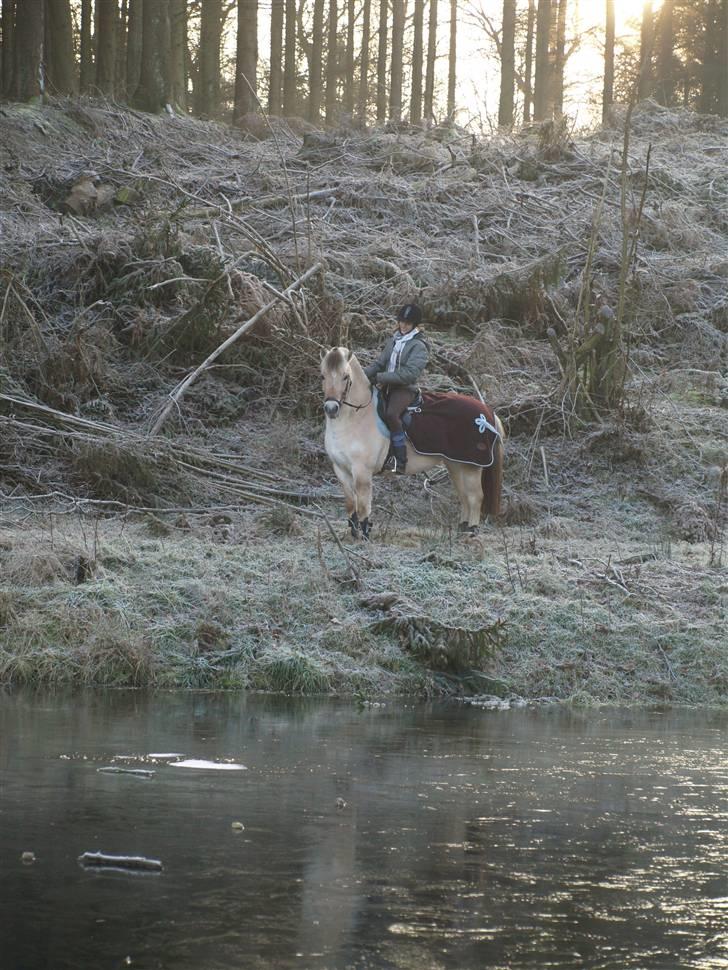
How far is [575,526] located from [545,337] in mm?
6174

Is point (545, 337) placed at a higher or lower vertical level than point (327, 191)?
lower

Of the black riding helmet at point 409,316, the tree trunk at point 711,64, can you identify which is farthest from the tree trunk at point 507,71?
the black riding helmet at point 409,316

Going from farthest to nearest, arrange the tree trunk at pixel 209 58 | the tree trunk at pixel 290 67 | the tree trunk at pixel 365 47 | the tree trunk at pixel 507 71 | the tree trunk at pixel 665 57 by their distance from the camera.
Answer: the tree trunk at pixel 365 47 → the tree trunk at pixel 290 67 → the tree trunk at pixel 665 57 → the tree trunk at pixel 507 71 → the tree trunk at pixel 209 58

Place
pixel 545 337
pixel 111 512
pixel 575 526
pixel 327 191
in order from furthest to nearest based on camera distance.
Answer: pixel 327 191 → pixel 545 337 → pixel 575 526 → pixel 111 512

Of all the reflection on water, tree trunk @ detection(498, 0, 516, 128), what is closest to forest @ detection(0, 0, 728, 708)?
the reflection on water

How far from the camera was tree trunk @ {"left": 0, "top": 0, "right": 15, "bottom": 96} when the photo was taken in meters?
30.1

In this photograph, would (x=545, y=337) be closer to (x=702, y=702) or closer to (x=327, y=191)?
(x=327, y=191)

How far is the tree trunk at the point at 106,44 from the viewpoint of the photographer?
35.2 m

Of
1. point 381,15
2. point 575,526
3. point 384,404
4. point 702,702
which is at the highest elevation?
point 381,15

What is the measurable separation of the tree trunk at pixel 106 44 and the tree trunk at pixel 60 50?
6.71 ft

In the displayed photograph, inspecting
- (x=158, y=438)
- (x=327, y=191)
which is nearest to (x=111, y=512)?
(x=158, y=438)

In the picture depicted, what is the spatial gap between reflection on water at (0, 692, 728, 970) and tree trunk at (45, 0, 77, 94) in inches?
988

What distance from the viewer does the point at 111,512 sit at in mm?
16219

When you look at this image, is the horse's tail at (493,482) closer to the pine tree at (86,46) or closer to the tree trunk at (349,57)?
the pine tree at (86,46)
